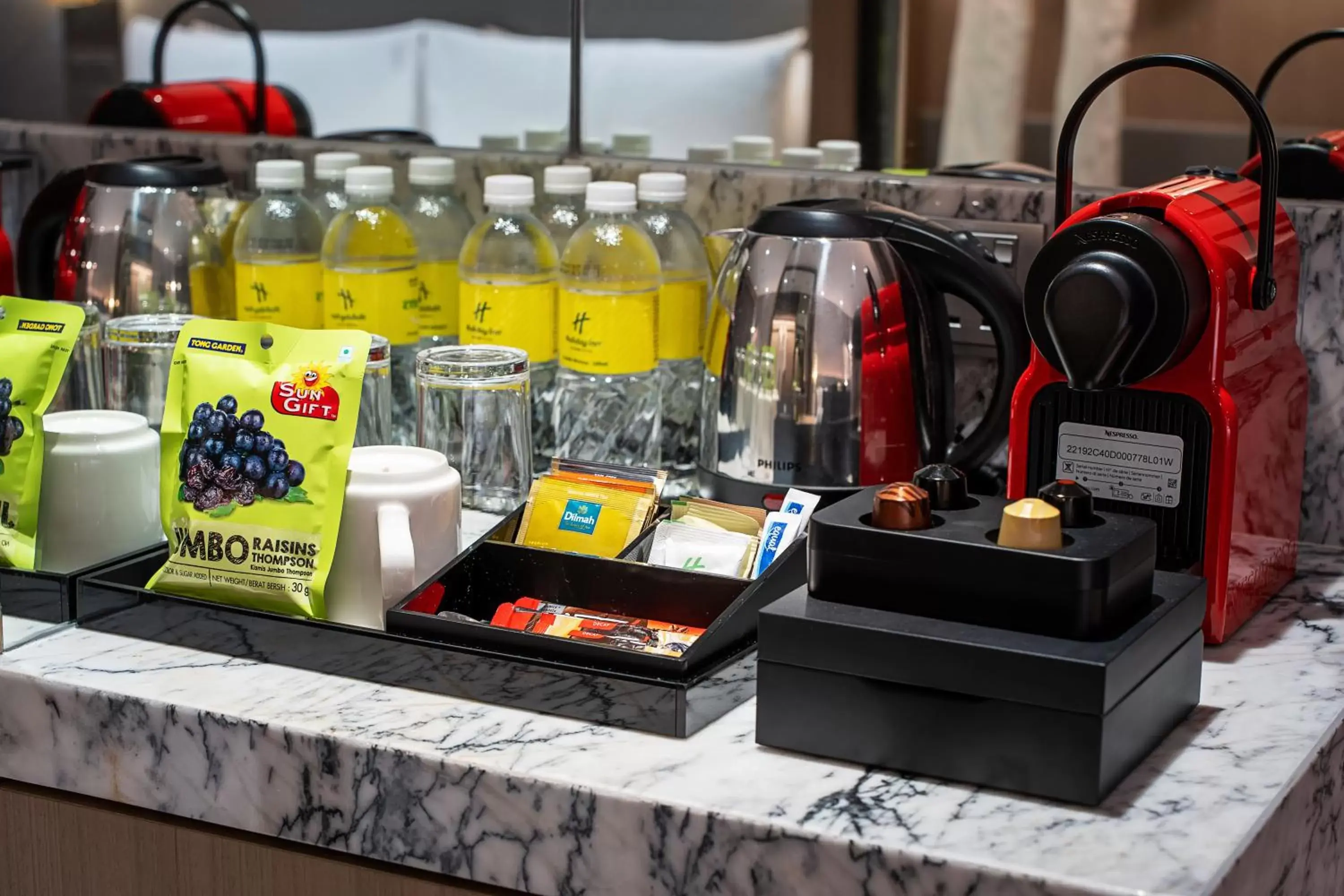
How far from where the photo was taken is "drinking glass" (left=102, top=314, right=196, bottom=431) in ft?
4.07

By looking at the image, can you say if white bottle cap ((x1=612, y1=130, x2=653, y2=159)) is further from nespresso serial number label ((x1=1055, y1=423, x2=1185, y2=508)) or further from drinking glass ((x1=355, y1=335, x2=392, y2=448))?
nespresso serial number label ((x1=1055, y1=423, x2=1185, y2=508))

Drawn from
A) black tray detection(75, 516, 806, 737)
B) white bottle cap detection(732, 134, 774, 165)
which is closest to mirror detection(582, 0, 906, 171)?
white bottle cap detection(732, 134, 774, 165)

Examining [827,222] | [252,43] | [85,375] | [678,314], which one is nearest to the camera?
[827,222]

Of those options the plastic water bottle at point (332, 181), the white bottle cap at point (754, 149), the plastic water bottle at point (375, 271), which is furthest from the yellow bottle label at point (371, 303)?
the white bottle cap at point (754, 149)

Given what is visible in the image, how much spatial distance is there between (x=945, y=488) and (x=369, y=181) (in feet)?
2.36

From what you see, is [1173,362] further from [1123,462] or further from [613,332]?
[613,332]

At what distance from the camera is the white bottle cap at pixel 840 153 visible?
5.08 feet

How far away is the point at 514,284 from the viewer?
135 cm

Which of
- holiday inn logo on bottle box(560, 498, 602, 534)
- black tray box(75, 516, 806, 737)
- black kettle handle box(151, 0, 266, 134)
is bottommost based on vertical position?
black tray box(75, 516, 806, 737)

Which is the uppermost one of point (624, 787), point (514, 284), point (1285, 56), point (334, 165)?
point (1285, 56)

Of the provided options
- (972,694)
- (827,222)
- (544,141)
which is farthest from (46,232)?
(972,694)

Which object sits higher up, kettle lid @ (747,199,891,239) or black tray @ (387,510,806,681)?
kettle lid @ (747,199,891,239)

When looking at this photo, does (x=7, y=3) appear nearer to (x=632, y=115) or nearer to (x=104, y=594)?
(x=632, y=115)

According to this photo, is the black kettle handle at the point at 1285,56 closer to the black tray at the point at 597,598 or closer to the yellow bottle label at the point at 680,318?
the yellow bottle label at the point at 680,318
